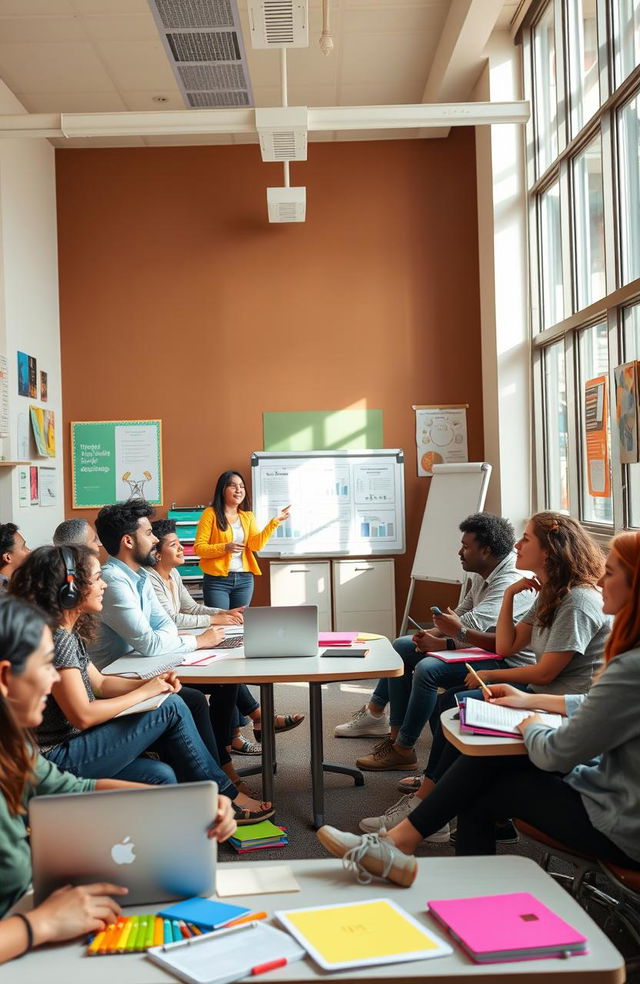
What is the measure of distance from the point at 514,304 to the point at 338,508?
2.09 meters

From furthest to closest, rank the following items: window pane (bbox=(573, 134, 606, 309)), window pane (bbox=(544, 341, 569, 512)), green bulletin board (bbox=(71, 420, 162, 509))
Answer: green bulletin board (bbox=(71, 420, 162, 509)), window pane (bbox=(544, 341, 569, 512)), window pane (bbox=(573, 134, 606, 309))

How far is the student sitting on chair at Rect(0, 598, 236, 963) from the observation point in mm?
1333

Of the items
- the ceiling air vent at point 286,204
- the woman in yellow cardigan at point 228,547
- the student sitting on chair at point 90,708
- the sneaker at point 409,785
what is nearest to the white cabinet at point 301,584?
the woman in yellow cardigan at point 228,547

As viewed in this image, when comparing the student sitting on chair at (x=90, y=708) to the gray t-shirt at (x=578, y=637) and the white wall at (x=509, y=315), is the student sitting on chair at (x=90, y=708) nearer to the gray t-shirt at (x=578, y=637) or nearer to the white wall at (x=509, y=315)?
the gray t-shirt at (x=578, y=637)

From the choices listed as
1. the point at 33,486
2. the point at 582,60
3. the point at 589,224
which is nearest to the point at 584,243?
the point at 589,224

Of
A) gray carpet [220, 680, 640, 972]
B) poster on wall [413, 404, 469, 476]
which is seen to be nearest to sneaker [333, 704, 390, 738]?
gray carpet [220, 680, 640, 972]

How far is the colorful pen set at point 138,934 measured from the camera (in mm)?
1296

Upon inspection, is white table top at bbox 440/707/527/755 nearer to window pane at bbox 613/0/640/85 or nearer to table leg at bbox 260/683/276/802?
table leg at bbox 260/683/276/802

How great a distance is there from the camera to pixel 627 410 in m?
4.10

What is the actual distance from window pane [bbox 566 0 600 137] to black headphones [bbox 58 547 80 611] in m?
3.75

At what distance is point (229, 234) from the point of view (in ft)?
23.6

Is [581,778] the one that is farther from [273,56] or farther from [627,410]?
[273,56]

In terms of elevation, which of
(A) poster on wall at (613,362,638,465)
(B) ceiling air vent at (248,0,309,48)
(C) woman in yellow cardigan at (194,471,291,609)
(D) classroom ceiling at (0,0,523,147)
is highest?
(D) classroom ceiling at (0,0,523,147)

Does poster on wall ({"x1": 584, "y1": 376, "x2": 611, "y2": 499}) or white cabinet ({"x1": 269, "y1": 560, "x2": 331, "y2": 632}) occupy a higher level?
poster on wall ({"x1": 584, "y1": 376, "x2": 611, "y2": 499})
